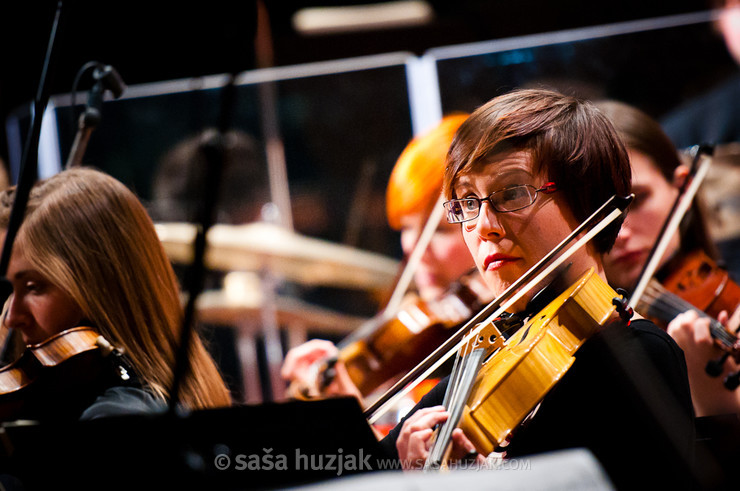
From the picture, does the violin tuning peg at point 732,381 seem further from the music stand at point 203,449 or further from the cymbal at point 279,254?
the cymbal at point 279,254

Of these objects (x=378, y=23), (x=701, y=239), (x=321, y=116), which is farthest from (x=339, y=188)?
(x=701, y=239)

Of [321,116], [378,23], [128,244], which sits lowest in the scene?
[128,244]

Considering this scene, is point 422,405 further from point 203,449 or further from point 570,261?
point 203,449

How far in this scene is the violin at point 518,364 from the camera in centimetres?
96

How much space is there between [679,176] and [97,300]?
3.98ft

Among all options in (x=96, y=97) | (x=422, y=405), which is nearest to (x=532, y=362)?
(x=422, y=405)

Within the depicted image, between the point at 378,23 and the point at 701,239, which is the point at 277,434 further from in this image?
the point at 378,23

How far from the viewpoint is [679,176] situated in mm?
1741

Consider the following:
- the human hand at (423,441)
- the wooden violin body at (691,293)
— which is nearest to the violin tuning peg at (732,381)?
the wooden violin body at (691,293)

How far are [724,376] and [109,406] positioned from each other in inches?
44.1

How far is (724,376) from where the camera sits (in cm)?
154

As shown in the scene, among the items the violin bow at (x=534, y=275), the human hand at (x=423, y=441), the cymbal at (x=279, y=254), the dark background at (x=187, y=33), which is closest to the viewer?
the human hand at (x=423, y=441)

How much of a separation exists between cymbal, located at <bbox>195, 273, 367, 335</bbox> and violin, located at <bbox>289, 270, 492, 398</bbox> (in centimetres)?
106

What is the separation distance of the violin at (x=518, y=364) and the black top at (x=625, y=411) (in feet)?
0.12
